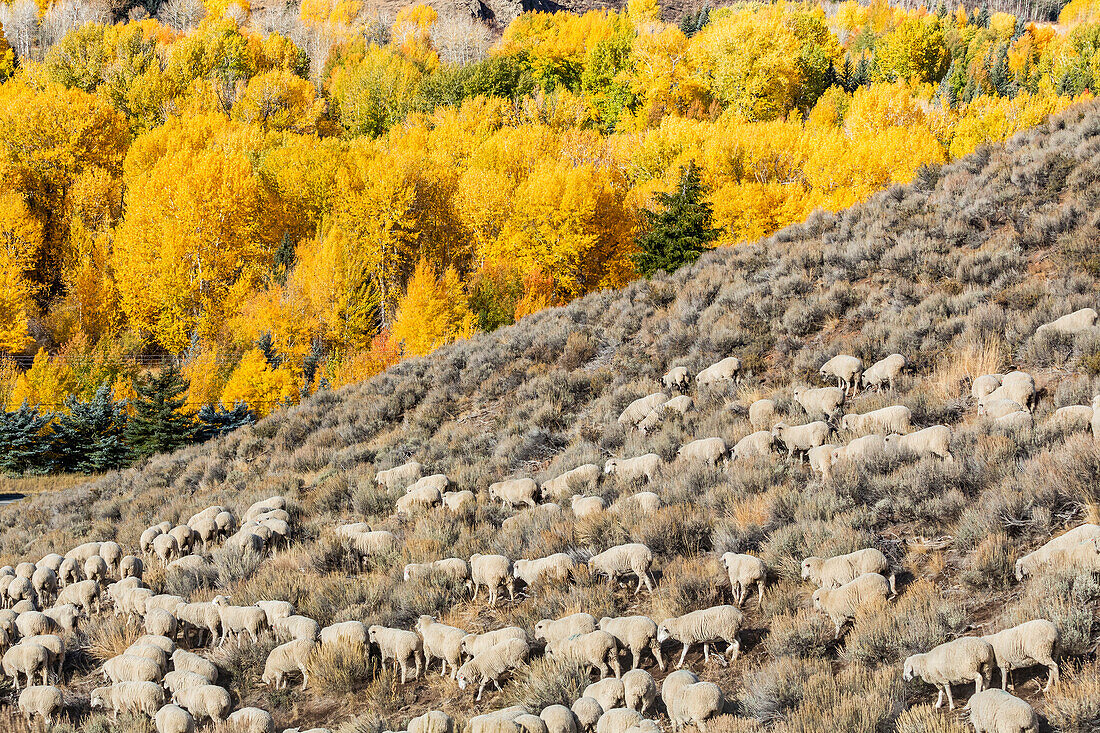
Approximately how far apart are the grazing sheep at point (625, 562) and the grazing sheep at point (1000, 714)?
3318 millimetres

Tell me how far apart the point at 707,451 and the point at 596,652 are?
4705 mm

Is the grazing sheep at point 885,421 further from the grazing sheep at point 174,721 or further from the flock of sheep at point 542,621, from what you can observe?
the grazing sheep at point 174,721

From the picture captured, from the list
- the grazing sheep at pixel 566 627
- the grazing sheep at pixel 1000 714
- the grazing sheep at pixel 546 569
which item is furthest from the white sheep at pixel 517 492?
the grazing sheep at pixel 1000 714

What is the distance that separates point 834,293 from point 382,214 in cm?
3473

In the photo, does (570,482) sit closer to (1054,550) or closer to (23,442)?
(1054,550)

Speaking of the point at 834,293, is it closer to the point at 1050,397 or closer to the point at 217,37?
the point at 1050,397

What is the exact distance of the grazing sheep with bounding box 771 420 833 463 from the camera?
10.1 m

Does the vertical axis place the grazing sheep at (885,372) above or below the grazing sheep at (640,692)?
below

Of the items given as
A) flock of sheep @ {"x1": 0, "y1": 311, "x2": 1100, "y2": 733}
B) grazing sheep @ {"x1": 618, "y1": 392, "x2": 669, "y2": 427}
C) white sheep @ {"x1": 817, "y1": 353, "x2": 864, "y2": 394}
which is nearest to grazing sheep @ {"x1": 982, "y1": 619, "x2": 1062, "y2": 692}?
flock of sheep @ {"x1": 0, "y1": 311, "x2": 1100, "y2": 733}

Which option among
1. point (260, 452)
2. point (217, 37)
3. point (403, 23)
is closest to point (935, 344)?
point (260, 452)

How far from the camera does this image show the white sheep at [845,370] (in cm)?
1243

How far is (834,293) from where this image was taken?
15188 mm

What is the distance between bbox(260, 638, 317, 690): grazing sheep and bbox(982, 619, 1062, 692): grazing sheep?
5656 mm

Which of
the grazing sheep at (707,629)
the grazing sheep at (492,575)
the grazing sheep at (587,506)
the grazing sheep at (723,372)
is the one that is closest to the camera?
the grazing sheep at (707,629)
